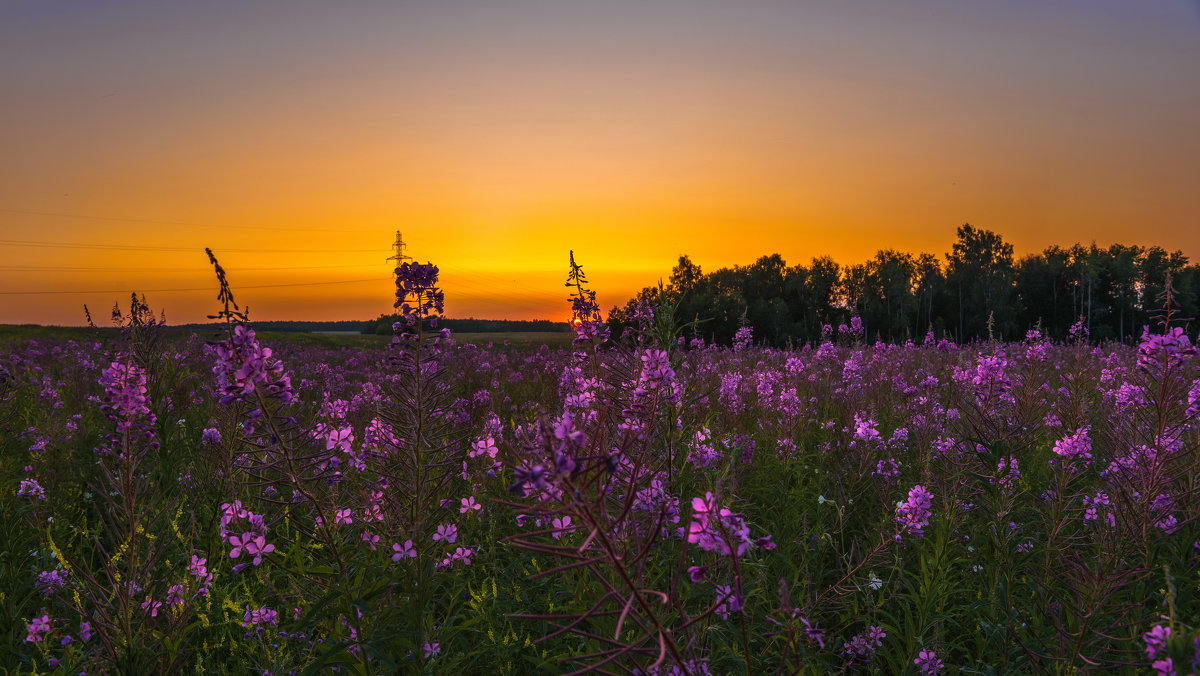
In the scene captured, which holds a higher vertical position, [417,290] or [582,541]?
[417,290]

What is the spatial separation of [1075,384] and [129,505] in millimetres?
7148

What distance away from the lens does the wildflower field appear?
2314 millimetres

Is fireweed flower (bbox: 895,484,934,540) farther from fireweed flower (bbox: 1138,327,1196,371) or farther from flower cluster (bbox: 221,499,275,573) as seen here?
flower cluster (bbox: 221,499,275,573)

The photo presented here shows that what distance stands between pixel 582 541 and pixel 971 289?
352 ft

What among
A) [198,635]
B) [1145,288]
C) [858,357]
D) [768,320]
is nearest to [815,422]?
[858,357]

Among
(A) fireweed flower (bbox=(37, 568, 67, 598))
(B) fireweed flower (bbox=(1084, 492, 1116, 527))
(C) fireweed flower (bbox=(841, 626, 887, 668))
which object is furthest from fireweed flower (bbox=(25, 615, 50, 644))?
(B) fireweed flower (bbox=(1084, 492, 1116, 527))

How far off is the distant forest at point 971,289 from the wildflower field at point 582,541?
70.1m

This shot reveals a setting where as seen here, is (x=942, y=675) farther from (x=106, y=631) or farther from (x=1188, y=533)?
(x=106, y=631)

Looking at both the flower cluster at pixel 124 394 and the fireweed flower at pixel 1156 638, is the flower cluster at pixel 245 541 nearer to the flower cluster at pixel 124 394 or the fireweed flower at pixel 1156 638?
the flower cluster at pixel 124 394

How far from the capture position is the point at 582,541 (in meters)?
3.52

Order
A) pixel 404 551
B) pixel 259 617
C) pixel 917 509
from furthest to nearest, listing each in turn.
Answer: pixel 917 509 → pixel 259 617 → pixel 404 551

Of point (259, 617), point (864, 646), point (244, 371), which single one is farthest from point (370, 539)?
point (864, 646)

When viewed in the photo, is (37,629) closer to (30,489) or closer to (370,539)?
(370,539)

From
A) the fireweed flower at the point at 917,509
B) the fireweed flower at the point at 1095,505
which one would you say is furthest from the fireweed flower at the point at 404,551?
the fireweed flower at the point at 1095,505
